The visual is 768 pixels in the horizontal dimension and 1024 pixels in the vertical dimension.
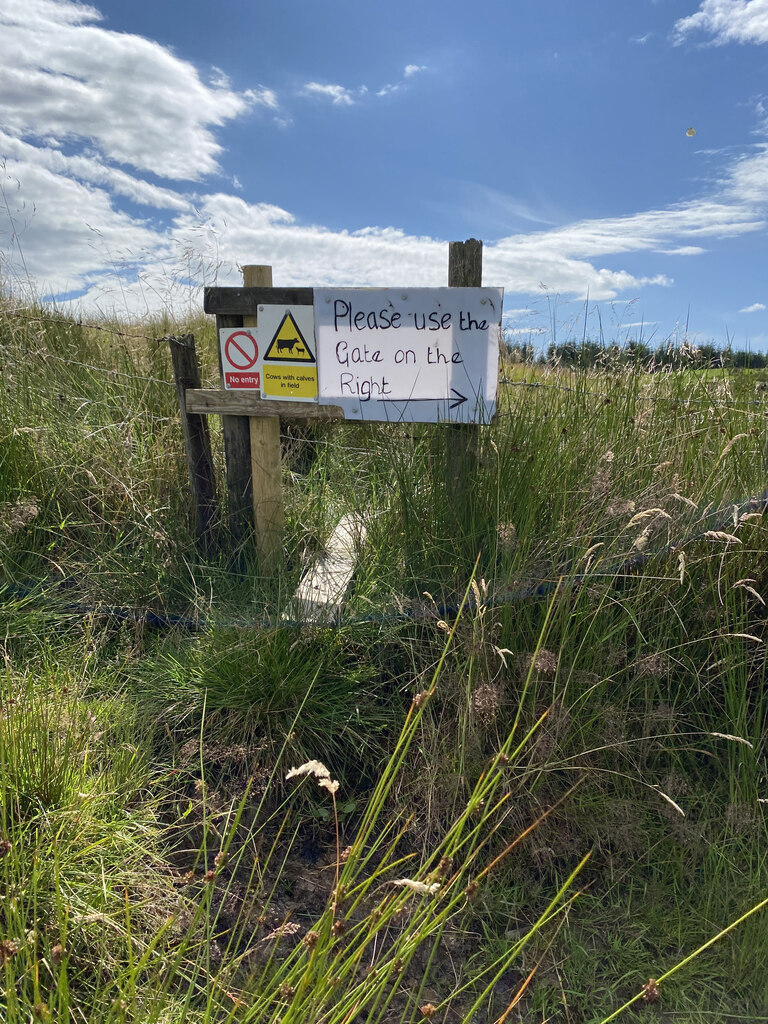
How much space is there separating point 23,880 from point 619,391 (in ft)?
11.1

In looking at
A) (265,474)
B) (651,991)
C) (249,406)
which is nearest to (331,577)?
(265,474)

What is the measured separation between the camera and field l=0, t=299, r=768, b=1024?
1.97 metres

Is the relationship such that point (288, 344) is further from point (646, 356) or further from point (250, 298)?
point (646, 356)

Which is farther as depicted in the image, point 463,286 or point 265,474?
point 265,474

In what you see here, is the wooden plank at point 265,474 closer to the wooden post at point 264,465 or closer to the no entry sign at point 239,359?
the wooden post at point 264,465

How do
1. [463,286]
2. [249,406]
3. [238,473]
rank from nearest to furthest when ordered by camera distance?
[463,286] < [249,406] < [238,473]

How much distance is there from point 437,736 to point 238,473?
198 cm

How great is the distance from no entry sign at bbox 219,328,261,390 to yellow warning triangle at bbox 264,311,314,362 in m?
0.10

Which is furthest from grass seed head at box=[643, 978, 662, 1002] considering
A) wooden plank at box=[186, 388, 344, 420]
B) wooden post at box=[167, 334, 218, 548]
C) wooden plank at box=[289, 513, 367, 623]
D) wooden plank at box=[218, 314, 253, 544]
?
wooden post at box=[167, 334, 218, 548]

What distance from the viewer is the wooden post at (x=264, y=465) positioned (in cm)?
367

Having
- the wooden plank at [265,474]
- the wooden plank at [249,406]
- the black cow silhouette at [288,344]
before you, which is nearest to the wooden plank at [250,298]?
the black cow silhouette at [288,344]

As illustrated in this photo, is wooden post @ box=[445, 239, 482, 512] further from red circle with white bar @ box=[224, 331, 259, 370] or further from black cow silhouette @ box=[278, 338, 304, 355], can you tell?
red circle with white bar @ box=[224, 331, 259, 370]

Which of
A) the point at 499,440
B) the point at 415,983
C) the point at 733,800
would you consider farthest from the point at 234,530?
the point at 733,800

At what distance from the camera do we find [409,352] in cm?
343
